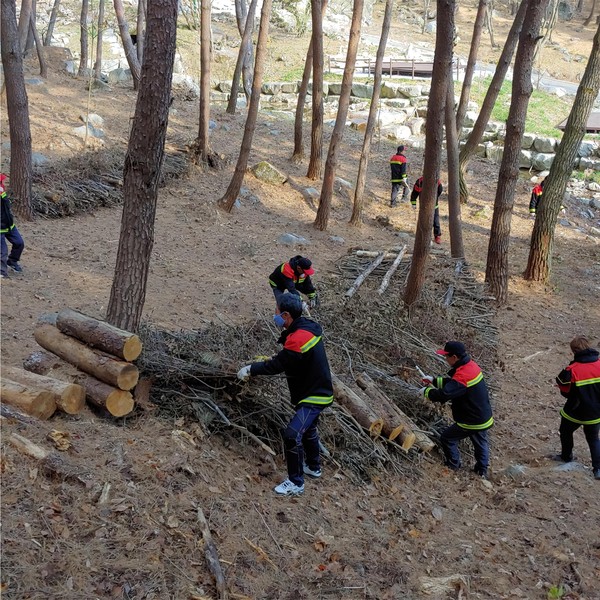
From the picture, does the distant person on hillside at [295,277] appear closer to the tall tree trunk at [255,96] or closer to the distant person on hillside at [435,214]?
the tall tree trunk at [255,96]

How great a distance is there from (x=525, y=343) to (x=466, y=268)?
257 centimetres

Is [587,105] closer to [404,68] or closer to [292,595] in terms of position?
[292,595]

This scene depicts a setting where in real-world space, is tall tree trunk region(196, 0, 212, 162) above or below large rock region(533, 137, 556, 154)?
above

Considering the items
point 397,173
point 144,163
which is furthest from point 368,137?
point 144,163

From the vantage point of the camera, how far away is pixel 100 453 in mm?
5219

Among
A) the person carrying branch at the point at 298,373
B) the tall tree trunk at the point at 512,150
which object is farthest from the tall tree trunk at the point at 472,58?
the person carrying branch at the point at 298,373

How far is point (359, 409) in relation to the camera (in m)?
7.00

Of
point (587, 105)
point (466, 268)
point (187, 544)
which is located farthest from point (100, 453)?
point (587, 105)

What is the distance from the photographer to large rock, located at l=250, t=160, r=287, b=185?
17.5 metres

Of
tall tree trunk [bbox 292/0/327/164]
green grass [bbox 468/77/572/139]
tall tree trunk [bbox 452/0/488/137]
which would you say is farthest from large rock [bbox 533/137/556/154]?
tall tree trunk [bbox 292/0/327/164]

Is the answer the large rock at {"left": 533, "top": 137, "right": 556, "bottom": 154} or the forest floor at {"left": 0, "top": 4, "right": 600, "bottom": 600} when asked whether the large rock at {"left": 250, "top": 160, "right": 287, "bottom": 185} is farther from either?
the large rock at {"left": 533, "top": 137, "right": 556, "bottom": 154}

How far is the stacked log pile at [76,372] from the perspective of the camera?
18.1ft

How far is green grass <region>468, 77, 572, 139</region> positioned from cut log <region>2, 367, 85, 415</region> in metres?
25.6

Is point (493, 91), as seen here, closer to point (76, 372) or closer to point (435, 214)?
point (435, 214)
